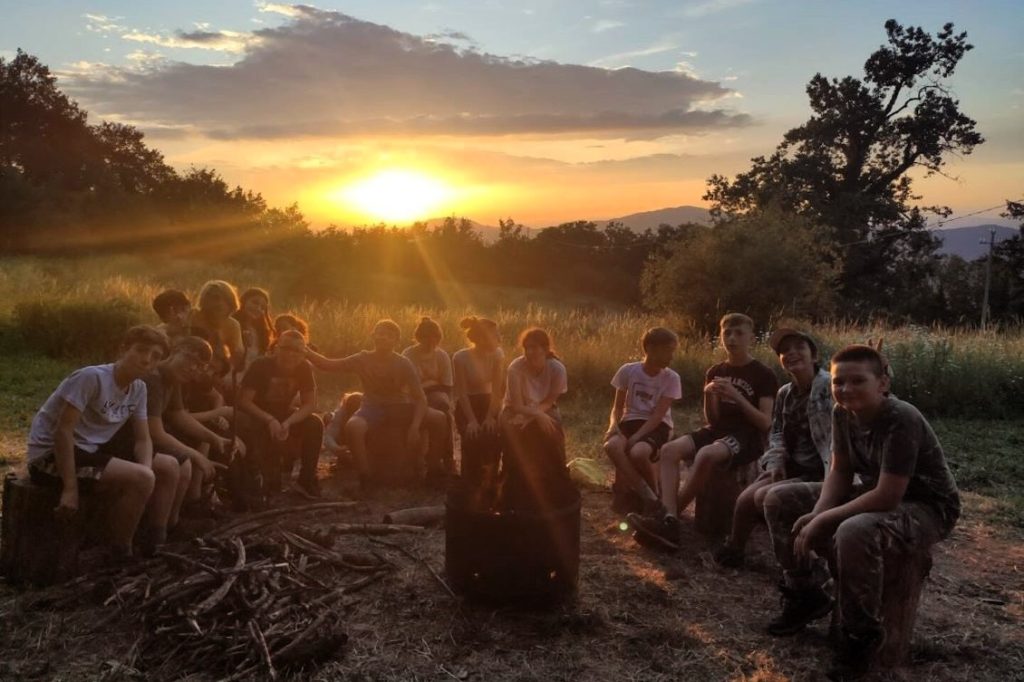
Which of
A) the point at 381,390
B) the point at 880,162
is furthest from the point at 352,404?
the point at 880,162

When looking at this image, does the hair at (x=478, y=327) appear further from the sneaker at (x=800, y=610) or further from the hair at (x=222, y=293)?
the sneaker at (x=800, y=610)

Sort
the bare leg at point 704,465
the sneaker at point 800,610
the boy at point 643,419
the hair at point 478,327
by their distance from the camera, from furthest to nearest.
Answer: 1. the hair at point 478,327
2. the boy at point 643,419
3. the bare leg at point 704,465
4. the sneaker at point 800,610

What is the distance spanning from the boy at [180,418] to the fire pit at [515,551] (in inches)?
66.5

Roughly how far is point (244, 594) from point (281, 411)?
2.12 meters

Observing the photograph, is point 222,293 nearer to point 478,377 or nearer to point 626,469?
point 478,377

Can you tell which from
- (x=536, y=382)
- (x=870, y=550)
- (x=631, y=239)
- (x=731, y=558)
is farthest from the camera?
(x=631, y=239)

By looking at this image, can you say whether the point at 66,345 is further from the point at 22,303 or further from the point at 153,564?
the point at 153,564

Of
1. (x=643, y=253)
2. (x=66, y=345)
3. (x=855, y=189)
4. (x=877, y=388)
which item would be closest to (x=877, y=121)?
(x=855, y=189)

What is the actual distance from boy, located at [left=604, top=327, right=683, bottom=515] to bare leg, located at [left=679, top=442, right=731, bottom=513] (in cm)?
24

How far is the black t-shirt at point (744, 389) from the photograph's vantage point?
4.96 meters

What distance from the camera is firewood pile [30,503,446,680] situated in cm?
321

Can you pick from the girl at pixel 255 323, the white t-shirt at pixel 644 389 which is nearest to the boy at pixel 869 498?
the white t-shirt at pixel 644 389

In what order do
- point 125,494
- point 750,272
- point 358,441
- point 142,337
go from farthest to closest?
point 750,272, point 358,441, point 125,494, point 142,337

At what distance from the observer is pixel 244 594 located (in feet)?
11.7
